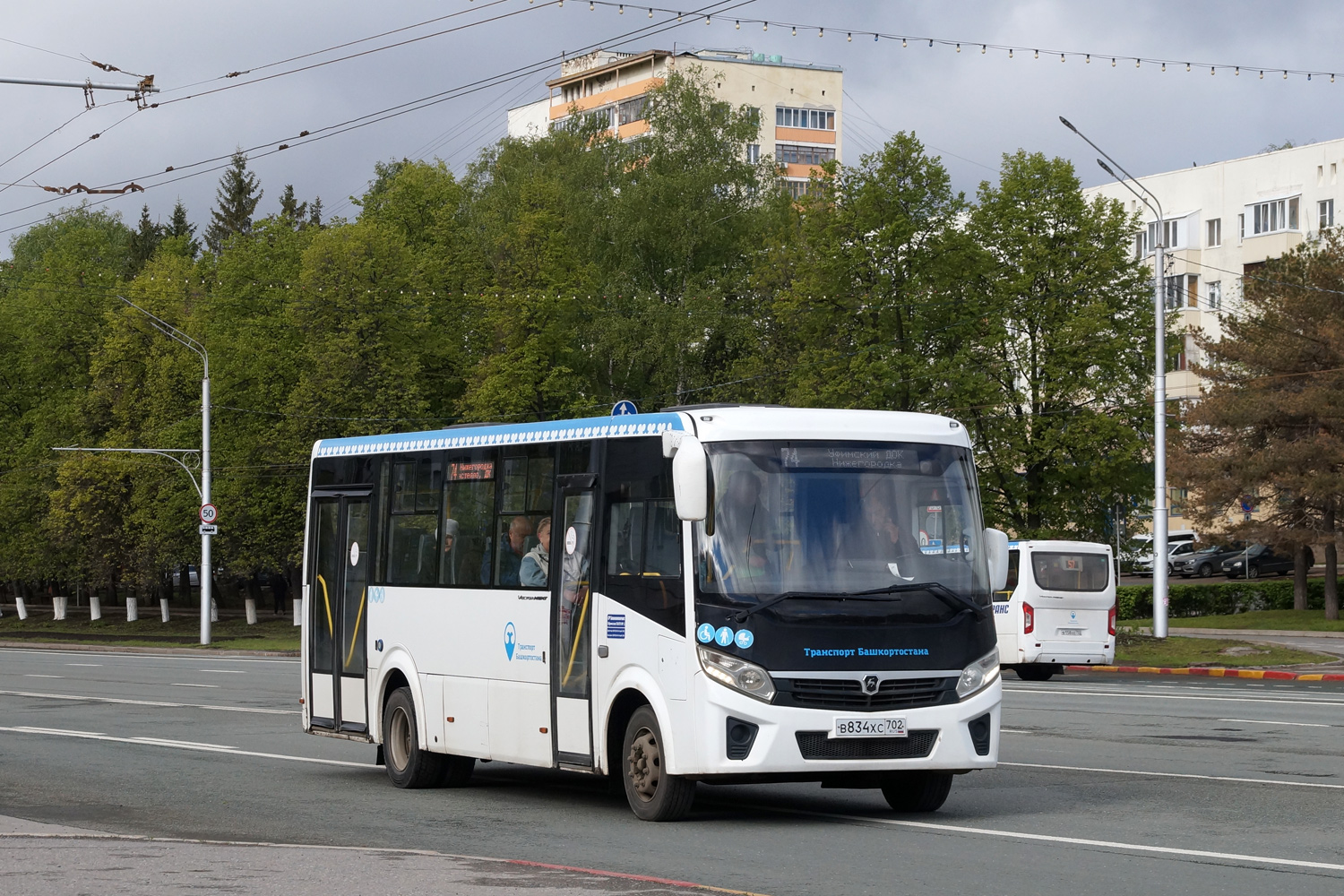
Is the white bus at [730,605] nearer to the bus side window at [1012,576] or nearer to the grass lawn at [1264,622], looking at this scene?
the bus side window at [1012,576]

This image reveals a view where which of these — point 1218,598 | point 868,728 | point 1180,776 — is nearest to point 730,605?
point 868,728

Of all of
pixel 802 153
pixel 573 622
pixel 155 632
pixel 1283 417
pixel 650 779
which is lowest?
pixel 155 632

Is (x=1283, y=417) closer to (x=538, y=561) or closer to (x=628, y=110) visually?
(x=538, y=561)

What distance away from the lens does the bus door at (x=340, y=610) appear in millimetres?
15500

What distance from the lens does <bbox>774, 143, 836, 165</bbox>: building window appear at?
111 metres

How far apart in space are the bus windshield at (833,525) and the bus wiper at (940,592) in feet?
0.04

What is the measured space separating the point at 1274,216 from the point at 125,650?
51.7 metres

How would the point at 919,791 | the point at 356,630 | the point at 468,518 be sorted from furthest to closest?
the point at 356,630
the point at 468,518
the point at 919,791

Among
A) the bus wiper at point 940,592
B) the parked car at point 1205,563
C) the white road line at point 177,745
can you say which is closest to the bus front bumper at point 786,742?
the bus wiper at point 940,592

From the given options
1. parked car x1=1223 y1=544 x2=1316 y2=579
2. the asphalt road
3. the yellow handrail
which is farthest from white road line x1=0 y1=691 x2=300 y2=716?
parked car x1=1223 y1=544 x2=1316 y2=579

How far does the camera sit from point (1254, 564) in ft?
241

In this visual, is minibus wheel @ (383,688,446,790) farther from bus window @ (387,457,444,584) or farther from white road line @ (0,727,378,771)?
white road line @ (0,727,378,771)

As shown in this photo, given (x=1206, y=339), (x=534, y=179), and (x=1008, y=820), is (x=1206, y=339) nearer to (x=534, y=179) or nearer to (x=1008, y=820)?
(x=534, y=179)

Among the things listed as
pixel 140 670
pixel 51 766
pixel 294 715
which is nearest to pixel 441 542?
pixel 51 766
